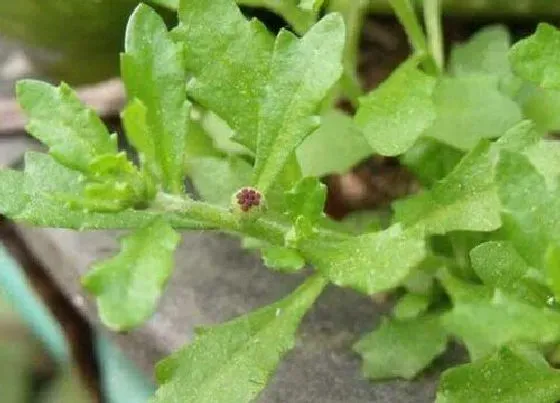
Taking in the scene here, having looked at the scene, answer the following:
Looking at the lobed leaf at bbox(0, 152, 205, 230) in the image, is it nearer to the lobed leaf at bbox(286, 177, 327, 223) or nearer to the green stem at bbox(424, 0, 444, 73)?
the lobed leaf at bbox(286, 177, 327, 223)

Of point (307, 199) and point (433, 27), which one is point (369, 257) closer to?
point (307, 199)

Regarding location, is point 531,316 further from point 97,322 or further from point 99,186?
point 97,322

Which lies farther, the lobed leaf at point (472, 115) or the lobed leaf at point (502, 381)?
the lobed leaf at point (472, 115)

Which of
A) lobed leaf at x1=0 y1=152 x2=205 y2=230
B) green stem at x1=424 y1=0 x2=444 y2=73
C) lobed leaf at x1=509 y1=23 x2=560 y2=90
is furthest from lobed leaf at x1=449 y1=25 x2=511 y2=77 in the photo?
lobed leaf at x1=0 y1=152 x2=205 y2=230

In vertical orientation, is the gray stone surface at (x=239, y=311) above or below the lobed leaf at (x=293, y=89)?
below

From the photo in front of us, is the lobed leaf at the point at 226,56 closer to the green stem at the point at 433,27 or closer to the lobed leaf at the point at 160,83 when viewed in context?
the lobed leaf at the point at 160,83

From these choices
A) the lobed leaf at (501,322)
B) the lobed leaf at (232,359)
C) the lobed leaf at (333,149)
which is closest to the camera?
the lobed leaf at (501,322)

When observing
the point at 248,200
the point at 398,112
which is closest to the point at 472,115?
the point at 398,112

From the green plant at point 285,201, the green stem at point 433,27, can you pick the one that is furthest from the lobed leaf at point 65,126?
the green stem at point 433,27
